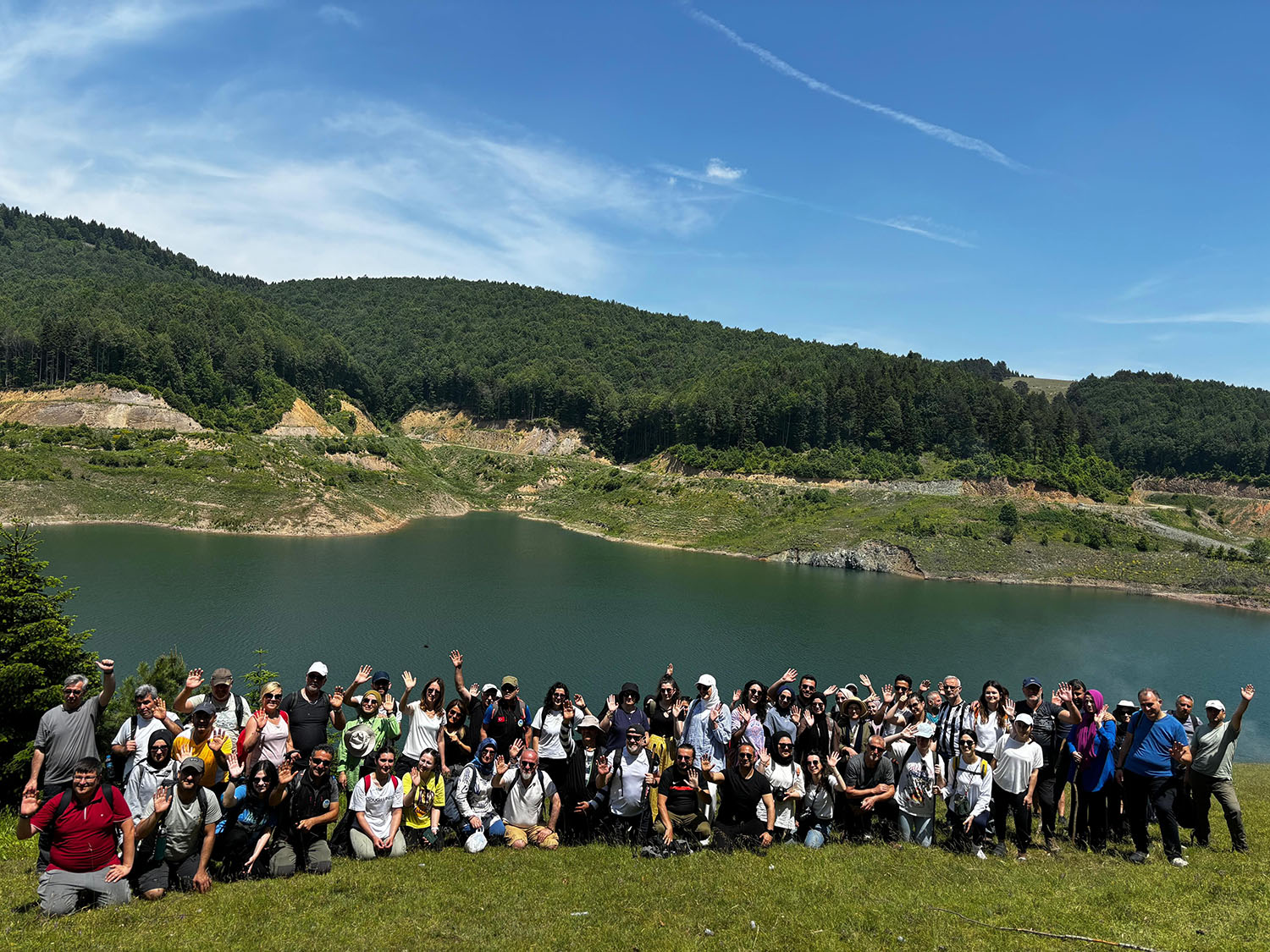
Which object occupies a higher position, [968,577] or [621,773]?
[621,773]

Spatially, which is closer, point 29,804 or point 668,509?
point 29,804

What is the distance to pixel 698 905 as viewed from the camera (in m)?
6.84

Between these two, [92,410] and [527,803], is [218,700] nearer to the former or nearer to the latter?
[527,803]

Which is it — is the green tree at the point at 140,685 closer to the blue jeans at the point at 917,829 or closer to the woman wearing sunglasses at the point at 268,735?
the woman wearing sunglasses at the point at 268,735

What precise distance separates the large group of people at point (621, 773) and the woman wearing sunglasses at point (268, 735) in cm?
2

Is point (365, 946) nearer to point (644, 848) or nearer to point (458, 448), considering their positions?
point (644, 848)

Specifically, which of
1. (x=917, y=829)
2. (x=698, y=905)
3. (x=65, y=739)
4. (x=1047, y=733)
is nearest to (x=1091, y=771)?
(x=1047, y=733)

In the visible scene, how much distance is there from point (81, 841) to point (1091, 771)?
11.1 meters

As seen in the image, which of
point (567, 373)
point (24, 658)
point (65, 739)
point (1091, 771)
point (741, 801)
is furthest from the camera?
point (567, 373)

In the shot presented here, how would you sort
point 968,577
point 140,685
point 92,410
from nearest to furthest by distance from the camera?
point 140,685 < point 968,577 < point 92,410

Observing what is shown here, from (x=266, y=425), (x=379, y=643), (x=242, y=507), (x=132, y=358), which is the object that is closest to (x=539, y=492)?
(x=266, y=425)

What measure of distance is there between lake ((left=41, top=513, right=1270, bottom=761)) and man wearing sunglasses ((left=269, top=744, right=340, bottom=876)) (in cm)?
1687

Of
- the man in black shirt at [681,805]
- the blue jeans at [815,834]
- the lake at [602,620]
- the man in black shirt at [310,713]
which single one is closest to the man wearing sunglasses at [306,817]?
the man in black shirt at [310,713]

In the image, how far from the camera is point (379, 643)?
30516 millimetres
